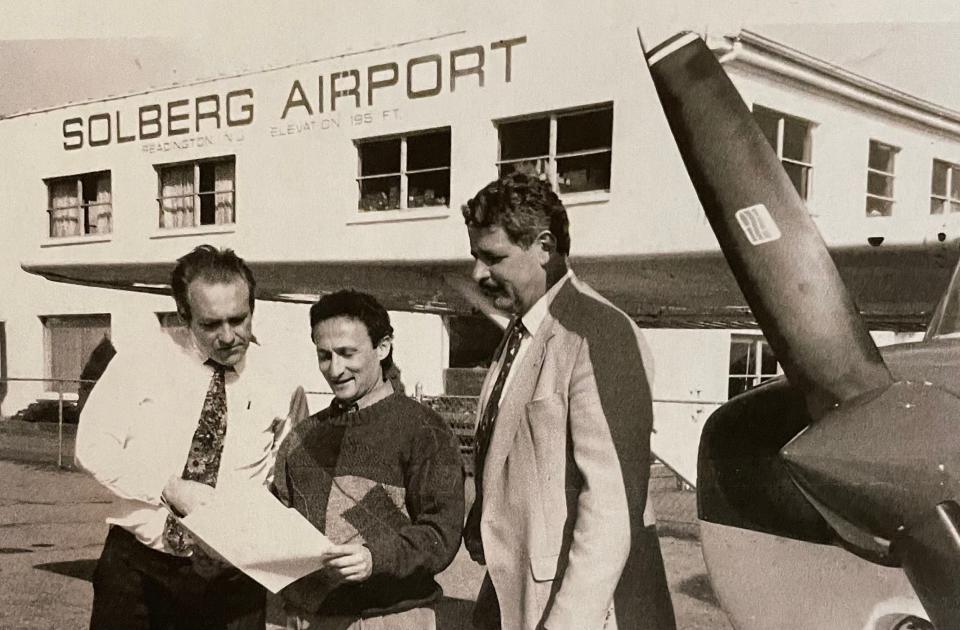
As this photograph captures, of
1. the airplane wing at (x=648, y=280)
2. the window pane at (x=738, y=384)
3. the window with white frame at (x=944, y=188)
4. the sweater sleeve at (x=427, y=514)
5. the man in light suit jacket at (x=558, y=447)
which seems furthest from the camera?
the window pane at (x=738, y=384)

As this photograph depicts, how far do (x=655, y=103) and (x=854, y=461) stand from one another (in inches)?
83.6

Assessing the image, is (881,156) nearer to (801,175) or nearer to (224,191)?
(801,175)

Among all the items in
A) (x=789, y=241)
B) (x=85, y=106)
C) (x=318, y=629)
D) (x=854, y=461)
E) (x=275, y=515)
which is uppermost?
(x=85, y=106)

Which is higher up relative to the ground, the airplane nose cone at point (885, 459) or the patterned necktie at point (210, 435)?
the airplane nose cone at point (885, 459)

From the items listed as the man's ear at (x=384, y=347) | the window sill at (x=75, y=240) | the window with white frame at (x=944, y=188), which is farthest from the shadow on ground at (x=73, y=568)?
the window with white frame at (x=944, y=188)

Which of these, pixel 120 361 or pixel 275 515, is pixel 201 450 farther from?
pixel 275 515

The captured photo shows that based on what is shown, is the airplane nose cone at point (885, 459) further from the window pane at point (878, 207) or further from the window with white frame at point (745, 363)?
the window with white frame at point (745, 363)

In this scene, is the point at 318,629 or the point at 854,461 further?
the point at 318,629

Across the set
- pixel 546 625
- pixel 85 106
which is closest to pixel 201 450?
pixel 546 625

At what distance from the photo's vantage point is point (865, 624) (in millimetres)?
996

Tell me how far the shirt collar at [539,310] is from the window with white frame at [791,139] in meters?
0.92

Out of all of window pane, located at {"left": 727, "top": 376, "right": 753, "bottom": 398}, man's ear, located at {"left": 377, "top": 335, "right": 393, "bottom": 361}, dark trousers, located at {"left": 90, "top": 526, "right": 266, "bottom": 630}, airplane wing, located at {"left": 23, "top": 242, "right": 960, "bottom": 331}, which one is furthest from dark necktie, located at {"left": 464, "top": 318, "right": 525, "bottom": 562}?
window pane, located at {"left": 727, "top": 376, "right": 753, "bottom": 398}

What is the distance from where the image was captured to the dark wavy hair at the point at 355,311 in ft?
4.36

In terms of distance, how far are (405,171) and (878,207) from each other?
5.30 feet
